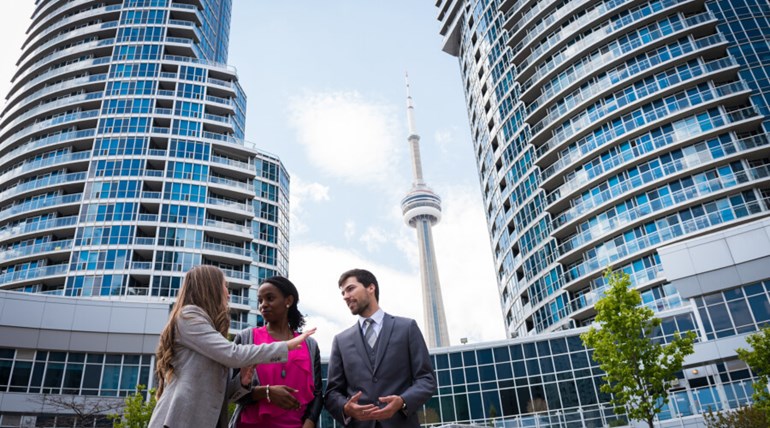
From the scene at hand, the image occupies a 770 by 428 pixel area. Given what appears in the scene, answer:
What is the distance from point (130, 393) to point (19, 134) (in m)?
39.4

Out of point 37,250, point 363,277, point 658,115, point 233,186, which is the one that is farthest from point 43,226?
point 363,277

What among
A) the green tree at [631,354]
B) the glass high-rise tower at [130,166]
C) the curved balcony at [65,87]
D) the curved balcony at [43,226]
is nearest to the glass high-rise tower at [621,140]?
the green tree at [631,354]

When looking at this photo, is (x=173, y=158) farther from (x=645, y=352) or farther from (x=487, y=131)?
(x=645, y=352)

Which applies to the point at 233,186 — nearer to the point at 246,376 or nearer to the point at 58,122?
the point at 58,122

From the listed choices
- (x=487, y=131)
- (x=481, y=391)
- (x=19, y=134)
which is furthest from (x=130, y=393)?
(x=487, y=131)

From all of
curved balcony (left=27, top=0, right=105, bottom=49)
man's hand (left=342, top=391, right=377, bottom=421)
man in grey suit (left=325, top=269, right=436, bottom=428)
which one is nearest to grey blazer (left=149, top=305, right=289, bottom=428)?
man's hand (left=342, top=391, right=377, bottom=421)

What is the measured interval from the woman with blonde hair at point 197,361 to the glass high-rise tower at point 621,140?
133 ft

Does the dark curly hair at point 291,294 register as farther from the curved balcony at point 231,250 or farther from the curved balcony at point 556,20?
the curved balcony at point 556,20

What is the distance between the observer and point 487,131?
65375 mm

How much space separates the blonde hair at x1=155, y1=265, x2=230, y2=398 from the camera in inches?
191

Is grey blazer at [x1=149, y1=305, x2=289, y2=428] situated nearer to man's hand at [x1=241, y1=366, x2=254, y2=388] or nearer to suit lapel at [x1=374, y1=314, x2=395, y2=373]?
man's hand at [x1=241, y1=366, x2=254, y2=388]

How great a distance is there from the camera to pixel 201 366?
4.83 m

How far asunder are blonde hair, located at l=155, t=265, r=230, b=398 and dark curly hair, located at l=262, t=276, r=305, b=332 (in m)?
0.62

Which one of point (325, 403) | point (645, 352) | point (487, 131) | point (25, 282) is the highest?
point (487, 131)
